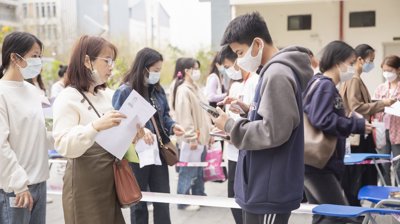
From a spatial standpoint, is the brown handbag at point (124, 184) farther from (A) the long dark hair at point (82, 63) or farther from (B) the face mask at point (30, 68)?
(B) the face mask at point (30, 68)

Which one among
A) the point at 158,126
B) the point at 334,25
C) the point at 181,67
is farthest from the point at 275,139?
the point at 334,25

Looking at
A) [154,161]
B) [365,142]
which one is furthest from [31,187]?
[365,142]

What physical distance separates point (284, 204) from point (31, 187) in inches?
59.0

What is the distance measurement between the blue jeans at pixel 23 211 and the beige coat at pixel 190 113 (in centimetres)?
250

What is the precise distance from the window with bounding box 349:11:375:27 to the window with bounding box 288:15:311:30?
3.45 feet

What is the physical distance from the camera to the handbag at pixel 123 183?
2.56 metres

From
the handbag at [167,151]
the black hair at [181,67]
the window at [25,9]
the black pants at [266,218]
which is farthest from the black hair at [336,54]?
the window at [25,9]

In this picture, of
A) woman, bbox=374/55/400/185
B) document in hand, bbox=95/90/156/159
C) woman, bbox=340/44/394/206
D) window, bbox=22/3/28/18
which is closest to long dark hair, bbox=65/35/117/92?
document in hand, bbox=95/90/156/159

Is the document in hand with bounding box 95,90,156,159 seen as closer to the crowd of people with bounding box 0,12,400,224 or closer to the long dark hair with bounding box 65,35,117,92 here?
the crowd of people with bounding box 0,12,400,224

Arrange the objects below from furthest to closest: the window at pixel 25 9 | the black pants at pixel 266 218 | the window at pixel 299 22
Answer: the window at pixel 25 9
the window at pixel 299 22
the black pants at pixel 266 218

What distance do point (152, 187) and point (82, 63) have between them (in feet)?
5.00

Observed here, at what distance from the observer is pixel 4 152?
245 centimetres

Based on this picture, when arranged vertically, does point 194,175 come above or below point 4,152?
below

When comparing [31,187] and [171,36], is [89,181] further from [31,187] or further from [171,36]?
[171,36]
